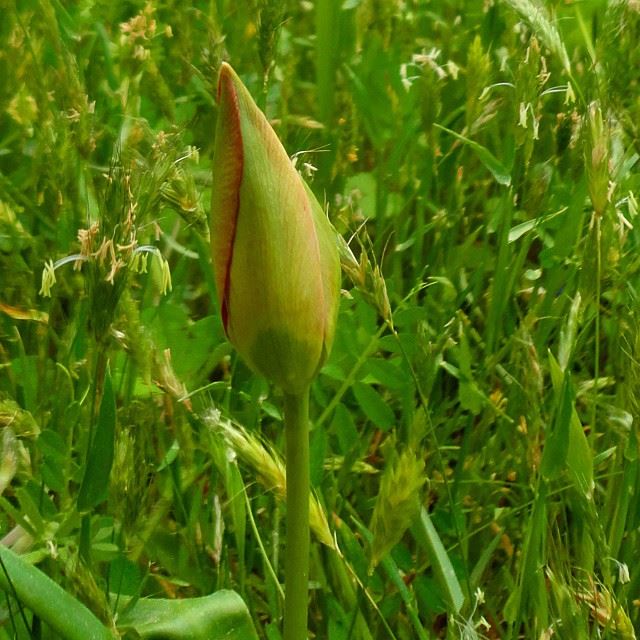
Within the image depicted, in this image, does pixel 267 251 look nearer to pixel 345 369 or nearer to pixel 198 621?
pixel 198 621

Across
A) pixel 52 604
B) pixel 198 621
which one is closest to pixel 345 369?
pixel 198 621

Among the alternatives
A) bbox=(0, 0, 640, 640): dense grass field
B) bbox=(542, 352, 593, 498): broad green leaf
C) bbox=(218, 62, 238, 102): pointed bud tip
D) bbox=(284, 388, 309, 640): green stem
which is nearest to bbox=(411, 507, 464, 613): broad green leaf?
bbox=(0, 0, 640, 640): dense grass field

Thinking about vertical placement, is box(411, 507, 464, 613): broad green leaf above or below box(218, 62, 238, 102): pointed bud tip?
below

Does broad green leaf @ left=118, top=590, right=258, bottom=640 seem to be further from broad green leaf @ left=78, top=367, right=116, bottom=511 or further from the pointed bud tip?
the pointed bud tip

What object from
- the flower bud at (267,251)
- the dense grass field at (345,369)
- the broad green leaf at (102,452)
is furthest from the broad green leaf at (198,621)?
the flower bud at (267,251)

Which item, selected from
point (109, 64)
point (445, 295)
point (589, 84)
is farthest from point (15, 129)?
point (589, 84)
